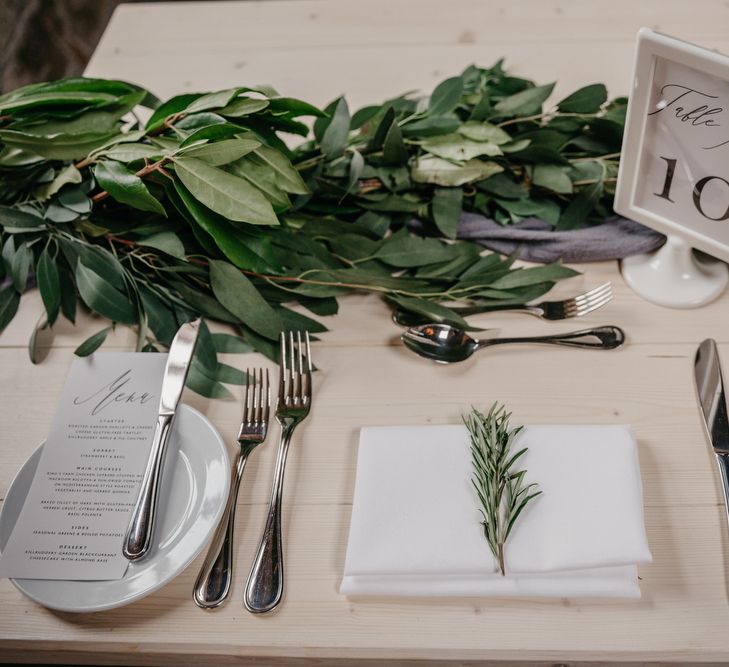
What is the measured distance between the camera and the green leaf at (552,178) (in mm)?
904

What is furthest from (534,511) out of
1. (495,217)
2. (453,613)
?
(495,217)

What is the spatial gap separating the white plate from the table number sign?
1.92 ft

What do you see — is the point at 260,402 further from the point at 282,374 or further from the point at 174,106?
the point at 174,106

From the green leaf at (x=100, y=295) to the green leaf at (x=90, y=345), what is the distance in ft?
0.09

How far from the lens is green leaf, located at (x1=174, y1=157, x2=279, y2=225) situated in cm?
76

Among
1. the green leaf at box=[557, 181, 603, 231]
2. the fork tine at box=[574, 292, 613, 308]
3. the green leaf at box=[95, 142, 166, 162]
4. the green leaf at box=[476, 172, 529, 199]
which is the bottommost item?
the fork tine at box=[574, 292, 613, 308]

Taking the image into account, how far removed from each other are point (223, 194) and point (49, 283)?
0.29 m

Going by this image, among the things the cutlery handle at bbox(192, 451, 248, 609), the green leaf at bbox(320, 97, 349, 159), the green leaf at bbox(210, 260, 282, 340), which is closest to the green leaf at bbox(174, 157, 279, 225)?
the green leaf at bbox(210, 260, 282, 340)

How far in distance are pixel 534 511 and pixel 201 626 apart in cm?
35

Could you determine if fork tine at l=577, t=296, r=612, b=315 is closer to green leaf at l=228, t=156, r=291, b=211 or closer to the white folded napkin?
the white folded napkin

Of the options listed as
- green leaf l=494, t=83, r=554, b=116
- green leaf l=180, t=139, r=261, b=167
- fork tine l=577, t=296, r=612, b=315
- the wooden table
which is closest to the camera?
the wooden table

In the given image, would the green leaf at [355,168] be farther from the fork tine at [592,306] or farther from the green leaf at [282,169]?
the fork tine at [592,306]

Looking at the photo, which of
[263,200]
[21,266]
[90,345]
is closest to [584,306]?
[263,200]

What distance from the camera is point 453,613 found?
640 millimetres
